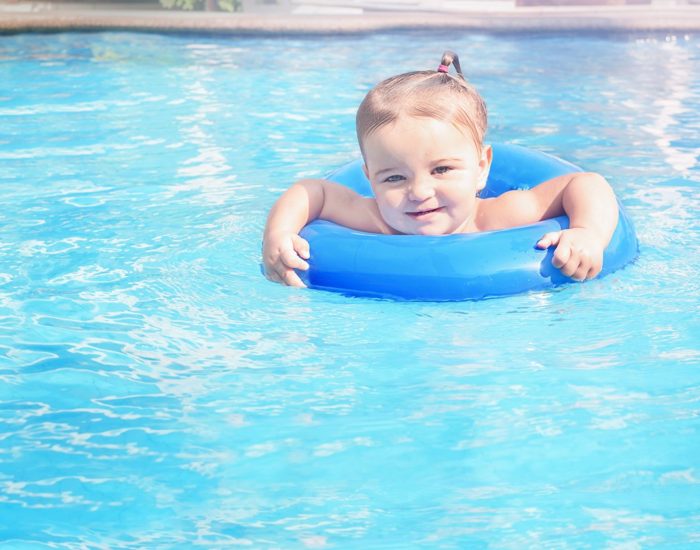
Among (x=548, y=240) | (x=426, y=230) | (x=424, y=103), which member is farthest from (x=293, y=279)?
(x=548, y=240)

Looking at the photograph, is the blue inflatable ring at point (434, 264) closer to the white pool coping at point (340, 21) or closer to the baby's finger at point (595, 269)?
the baby's finger at point (595, 269)

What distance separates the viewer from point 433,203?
3605 millimetres

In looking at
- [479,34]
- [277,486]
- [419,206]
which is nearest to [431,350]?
[419,206]

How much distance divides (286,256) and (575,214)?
0.96 metres

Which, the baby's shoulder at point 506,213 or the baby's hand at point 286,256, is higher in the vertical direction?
the baby's shoulder at point 506,213

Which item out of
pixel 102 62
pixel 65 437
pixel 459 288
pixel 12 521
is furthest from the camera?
pixel 102 62

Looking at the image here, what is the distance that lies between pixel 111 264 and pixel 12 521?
192cm

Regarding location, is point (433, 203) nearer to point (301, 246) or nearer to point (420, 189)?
point (420, 189)

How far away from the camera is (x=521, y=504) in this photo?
90.2 inches

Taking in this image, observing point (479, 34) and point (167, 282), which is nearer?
point (167, 282)

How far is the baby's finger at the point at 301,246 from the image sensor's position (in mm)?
3617

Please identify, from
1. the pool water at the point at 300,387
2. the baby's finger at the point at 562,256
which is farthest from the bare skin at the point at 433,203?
the pool water at the point at 300,387

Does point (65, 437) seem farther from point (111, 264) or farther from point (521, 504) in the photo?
point (111, 264)

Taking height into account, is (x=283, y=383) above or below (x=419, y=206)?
below
